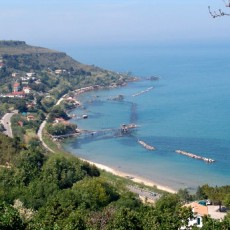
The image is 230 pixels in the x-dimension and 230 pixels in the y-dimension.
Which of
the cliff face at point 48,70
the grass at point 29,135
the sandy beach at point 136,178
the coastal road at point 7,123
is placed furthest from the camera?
the cliff face at point 48,70

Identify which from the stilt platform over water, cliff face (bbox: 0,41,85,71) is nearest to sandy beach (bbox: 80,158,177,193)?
the stilt platform over water

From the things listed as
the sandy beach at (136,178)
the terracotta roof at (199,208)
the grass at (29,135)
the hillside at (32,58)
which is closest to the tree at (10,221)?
the terracotta roof at (199,208)

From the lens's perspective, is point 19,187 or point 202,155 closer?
point 19,187

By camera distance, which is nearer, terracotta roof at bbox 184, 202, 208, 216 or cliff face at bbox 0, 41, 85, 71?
terracotta roof at bbox 184, 202, 208, 216

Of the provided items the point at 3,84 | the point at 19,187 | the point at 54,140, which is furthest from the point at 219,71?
the point at 19,187

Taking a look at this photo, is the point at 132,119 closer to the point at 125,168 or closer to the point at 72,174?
the point at 125,168

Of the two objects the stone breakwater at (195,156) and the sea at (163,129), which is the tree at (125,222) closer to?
the sea at (163,129)

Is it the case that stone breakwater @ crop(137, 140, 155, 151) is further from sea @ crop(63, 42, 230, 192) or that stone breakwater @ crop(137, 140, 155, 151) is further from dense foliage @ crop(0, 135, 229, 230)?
dense foliage @ crop(0, 135, 229, 230)

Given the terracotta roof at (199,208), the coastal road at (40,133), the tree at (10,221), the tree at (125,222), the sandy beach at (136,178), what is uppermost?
the tree at (10,221)

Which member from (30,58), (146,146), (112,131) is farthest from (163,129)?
(30,58)
